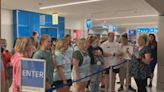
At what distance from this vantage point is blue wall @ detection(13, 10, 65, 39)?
1464cm

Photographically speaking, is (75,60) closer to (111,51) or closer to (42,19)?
(111,51)

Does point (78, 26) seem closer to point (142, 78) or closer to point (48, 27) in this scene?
point (48, 27)

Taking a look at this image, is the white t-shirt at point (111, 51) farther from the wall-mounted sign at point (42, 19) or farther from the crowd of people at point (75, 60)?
the wall-mounted sign at point (42, 19)

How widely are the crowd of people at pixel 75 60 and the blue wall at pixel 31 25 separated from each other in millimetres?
8483

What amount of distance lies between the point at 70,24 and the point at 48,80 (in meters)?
16.1

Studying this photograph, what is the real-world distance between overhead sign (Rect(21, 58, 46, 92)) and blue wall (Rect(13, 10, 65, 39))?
37.0 feet

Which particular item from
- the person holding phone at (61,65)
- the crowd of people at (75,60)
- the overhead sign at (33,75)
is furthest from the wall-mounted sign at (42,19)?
the overhead sign at (33,75)

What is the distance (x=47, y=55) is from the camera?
4.16 meters

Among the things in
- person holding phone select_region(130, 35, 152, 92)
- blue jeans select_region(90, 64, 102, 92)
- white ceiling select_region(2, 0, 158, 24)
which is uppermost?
white ceiling select_region(2, 0, 158, 24)

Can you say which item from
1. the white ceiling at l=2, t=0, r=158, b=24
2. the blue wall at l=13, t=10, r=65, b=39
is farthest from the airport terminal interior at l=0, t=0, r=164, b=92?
the blue wall at l=13, t=10, r=65, b=39

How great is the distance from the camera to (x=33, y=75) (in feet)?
10.4

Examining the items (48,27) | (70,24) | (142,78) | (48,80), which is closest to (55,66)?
(48,80)

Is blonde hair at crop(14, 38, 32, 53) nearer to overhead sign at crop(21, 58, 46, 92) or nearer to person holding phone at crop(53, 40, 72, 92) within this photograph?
overhead sign at crop(21, 58, 46, 92)

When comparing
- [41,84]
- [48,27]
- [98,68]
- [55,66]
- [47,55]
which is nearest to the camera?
[41,84]
